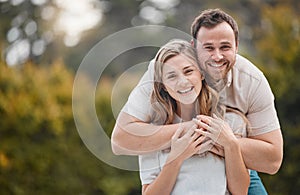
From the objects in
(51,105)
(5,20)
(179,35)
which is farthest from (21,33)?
(179,35)

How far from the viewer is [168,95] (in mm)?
2980

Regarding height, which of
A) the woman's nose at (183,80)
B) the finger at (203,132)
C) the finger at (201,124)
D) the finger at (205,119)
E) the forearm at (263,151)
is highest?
the woman's nose at (183,80)

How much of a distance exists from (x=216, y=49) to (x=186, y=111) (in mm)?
313

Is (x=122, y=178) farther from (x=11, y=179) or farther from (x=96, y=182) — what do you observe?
(x=11, y=179)

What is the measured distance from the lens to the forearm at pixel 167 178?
2.92 m

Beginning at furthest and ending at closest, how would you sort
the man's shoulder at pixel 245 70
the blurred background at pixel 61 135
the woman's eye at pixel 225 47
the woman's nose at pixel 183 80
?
the blurred background at pixel 61 135
the man's shoulder at pixel 245 70
the woman's eye at pixel 225 47
the woman's nose at pixel 183 80

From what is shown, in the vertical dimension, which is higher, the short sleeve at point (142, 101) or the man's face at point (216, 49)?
the man's face at point (216, 49)

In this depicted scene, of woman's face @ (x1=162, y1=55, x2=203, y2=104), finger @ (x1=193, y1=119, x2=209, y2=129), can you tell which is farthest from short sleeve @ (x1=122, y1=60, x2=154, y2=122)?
finger @ (x1=193, y1=119, x2=209, y2=129)

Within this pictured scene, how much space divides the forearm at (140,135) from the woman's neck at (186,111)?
0.24ft

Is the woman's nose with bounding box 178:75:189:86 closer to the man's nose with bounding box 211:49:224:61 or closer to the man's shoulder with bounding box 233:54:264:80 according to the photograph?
the man's nose with bounding box 211:49:224:61

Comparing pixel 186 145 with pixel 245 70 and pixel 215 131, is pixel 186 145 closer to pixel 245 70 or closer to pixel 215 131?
pixel 215 131

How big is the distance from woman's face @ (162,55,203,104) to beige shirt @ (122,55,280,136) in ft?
0.41

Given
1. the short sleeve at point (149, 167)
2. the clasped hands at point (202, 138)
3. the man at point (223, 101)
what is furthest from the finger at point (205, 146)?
the short sleeve at point (149, 167)

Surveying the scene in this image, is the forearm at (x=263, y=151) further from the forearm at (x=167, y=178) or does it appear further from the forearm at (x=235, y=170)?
the forearm at (x=167, y=178)
